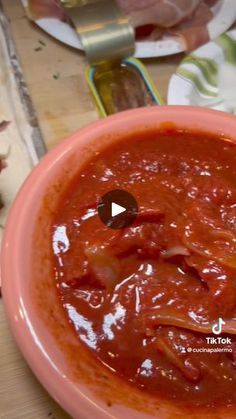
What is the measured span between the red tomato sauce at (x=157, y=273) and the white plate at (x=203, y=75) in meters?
0.36

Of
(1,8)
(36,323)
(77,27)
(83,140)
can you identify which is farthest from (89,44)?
(36,323)

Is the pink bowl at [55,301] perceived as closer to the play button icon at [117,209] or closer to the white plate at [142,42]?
the play button icon at [117,209]

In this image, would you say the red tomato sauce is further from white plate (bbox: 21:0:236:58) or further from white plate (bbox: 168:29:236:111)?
white plate (bbox: 21:0:236:58)

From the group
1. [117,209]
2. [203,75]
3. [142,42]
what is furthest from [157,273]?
[142,42]

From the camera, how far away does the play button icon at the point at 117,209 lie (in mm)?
825

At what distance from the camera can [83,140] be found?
3.01 feet

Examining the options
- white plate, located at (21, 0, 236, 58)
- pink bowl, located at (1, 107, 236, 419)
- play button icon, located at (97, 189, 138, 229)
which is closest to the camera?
pink bowl, located at (1, 107, 236, 419)

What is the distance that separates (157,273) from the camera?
80 cm

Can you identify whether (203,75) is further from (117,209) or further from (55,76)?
(117,209)

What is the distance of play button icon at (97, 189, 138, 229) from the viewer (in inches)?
32.5

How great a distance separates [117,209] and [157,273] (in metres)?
0.12

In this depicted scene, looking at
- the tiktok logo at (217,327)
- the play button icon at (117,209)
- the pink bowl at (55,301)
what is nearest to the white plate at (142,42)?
the pink bowl at (55,301)

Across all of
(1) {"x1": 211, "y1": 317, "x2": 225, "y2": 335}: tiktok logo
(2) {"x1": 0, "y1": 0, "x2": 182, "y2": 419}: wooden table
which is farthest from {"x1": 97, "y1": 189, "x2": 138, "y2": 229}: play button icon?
(2) {"x1": 0, "y1": 0, "x2": 182, "y2": 419}: wooden table

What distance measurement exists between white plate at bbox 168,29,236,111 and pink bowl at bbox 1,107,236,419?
0.95ft
